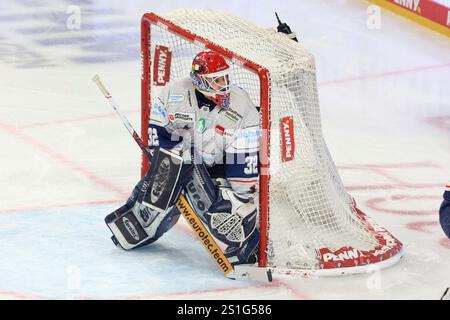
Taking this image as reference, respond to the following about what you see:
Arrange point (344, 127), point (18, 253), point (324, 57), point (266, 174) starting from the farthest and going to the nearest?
point (324, 57) < point (344, 127) < point (18, 253) < point (266, 174)

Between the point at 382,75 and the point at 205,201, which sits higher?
the point at 382,75

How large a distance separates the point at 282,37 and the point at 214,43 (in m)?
0.43

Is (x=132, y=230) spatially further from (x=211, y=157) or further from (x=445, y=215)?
(x=445, y=215)

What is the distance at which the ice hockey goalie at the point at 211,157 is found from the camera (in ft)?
19.2

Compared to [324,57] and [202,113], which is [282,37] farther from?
[324,57]

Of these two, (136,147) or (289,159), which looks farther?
(136,147)

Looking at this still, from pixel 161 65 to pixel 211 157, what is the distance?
2.42 feet

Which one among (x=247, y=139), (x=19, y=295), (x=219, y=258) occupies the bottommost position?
(x=19, y=295)

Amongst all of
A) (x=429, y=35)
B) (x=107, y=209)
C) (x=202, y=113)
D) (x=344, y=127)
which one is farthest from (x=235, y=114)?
(x=429, y=35)

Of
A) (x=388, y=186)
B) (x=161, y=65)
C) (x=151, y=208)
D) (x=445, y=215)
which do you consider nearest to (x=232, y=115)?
(x=151, y=208)

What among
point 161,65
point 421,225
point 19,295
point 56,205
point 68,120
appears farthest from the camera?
point 68,120

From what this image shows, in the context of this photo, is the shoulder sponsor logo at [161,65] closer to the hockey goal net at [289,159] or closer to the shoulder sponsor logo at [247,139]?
the hockey goal net at [289,159]

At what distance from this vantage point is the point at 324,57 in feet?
31.6

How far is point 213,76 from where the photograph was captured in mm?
5820
